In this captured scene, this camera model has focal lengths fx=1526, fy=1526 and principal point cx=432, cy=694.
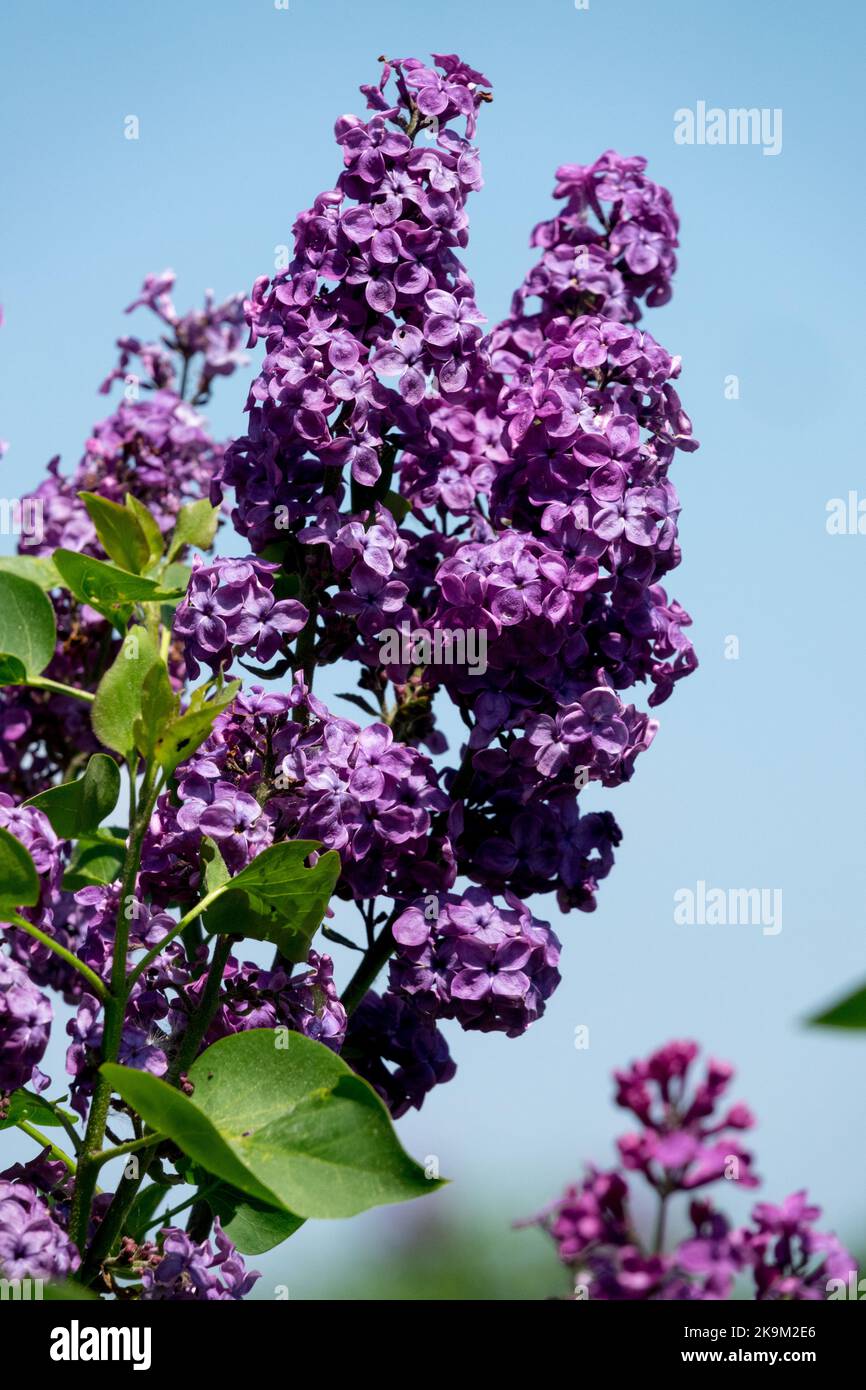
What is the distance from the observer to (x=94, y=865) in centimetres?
152

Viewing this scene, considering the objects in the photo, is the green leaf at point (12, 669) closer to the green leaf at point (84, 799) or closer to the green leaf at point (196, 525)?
the green leaf at point (84, 799)

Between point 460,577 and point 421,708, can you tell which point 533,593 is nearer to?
point 460,577

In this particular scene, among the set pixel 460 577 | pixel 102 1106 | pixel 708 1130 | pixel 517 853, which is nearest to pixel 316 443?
pixel 460 577

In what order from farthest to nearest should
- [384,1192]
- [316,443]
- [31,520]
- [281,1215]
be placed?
1. [31,520]
2. [316,443]
3. [281,1215]
4. [384,1192]

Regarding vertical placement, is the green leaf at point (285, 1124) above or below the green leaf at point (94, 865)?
below

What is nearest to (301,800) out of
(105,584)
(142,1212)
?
(105,584)

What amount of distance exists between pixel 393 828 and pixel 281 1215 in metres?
0.33

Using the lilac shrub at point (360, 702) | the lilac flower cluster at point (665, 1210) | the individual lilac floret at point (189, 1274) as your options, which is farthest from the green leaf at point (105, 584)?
the lilac flower cluster at point (665, 1210)

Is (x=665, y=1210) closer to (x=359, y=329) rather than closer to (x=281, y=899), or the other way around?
(x=281, y=899)

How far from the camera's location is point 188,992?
129cm

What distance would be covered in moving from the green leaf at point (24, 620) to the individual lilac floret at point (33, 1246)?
1.69 ft

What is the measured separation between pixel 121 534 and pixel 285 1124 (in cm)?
61

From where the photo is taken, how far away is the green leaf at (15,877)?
42.6 inches

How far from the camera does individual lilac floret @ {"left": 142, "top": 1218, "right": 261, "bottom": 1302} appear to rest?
120 cm
